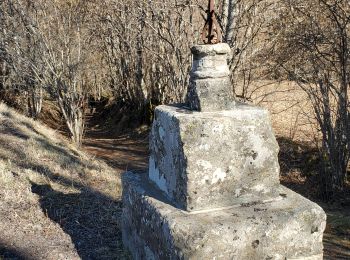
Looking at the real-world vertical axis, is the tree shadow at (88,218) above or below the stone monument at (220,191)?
below

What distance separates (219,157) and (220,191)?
0.24 metres

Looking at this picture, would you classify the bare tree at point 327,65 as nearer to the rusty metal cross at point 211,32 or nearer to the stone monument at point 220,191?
the rusty metal cross at point 211,32

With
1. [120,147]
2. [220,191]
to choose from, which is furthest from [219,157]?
[120,147]

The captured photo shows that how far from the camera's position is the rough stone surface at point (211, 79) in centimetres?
363

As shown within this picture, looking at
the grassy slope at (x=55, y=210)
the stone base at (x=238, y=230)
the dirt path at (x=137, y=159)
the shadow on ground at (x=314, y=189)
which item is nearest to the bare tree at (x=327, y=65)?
the shadow on ground at (x=314, y=189)

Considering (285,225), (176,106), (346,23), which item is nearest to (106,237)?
(176,106)

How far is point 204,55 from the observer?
363cm

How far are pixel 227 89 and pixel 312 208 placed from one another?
1.03 metres

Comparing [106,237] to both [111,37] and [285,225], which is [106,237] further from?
[111,37]

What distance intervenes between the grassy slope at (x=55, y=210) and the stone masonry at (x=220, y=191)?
3.55 ft

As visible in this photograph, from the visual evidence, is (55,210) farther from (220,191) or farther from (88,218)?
(220,191)

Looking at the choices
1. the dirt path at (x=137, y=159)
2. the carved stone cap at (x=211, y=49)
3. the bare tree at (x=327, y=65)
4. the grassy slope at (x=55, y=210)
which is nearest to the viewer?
the carved stone cap at (x=211, y=49)

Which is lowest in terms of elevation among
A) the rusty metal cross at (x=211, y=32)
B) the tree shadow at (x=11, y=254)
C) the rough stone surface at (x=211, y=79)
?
the tree shadow at (x=11, y=254)

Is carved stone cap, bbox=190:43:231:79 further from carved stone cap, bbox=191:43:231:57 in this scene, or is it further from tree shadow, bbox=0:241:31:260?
tree shadow, bbox=0:241:31:260
